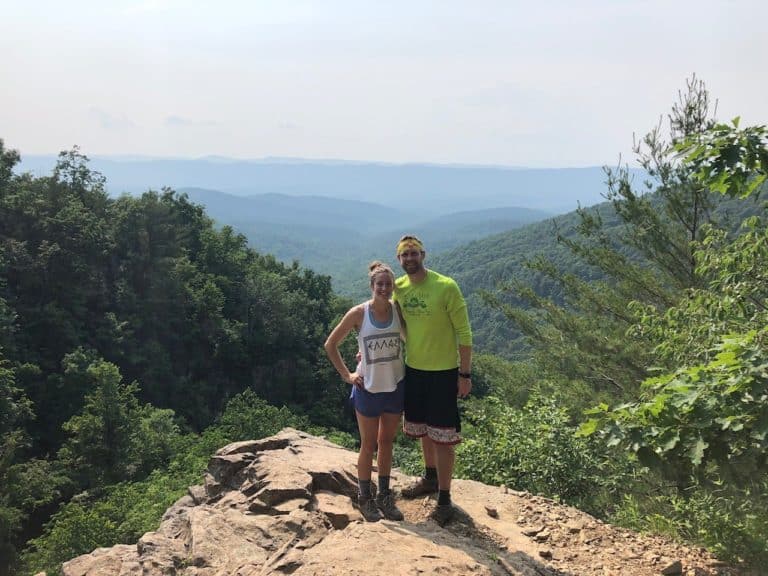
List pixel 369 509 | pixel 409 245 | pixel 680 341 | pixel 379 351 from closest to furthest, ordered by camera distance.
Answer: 1. pixel 409 245
2. pixel 379 351
3. pixel 369 509
4. pixel 680 341

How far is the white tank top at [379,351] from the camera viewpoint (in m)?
4.14

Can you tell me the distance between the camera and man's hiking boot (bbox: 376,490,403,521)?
4.39 m

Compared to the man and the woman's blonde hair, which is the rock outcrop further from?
the woman's blonde hair

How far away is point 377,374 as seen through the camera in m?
4.17

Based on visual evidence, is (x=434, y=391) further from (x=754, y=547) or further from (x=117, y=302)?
(x=117, y=302)

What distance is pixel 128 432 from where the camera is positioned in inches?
906

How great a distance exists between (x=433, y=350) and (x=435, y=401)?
425mm

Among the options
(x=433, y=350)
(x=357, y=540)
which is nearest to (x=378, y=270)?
(x=433, y=350)

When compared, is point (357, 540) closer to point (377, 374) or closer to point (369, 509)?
point (369, 509)

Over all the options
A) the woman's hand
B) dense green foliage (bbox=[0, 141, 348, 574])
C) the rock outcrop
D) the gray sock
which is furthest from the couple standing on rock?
dense green foliage (bbox=[0, 141, 348, 574])

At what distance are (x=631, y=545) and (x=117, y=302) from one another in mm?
35753

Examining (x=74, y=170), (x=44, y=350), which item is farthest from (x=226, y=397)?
(x=74, y=170)

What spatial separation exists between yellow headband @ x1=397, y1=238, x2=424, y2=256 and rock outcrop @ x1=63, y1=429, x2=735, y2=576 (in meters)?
2.03

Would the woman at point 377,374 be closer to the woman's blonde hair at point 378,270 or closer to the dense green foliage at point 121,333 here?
the woman's blonde hair at point 378,270
